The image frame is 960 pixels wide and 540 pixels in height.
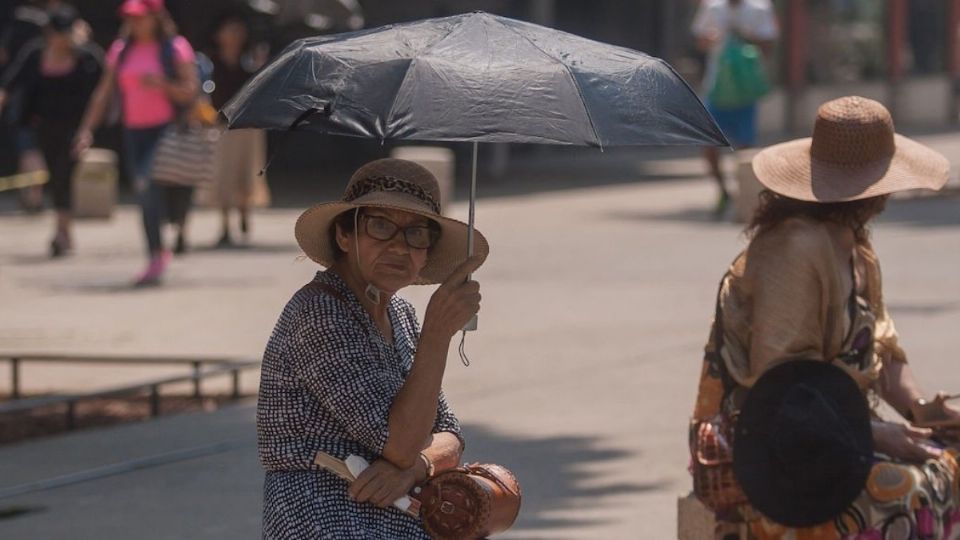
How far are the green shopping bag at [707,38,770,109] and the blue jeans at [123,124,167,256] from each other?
515cm

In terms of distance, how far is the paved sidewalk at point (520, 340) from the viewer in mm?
7145

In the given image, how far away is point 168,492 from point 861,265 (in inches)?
120

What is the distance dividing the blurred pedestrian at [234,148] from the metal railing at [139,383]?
5.92 meters

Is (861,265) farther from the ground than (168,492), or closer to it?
farther from the ground

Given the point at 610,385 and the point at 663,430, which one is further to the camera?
the point at 610,385

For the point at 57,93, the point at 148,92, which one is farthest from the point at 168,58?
Result: the point at 57,93

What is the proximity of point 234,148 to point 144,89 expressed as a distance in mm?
2730

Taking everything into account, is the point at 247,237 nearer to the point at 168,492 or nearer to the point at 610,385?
the point at 610,385

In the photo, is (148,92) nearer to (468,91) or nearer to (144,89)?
(144,89)

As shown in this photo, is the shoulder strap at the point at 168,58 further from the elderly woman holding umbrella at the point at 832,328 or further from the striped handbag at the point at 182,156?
the elderly woman holding umbrella at the point at 832,328

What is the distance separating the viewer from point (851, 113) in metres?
5.24

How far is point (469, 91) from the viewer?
4.30m

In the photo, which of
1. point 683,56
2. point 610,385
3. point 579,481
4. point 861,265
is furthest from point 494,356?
point 683,56

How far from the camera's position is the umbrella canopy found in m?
4.25
